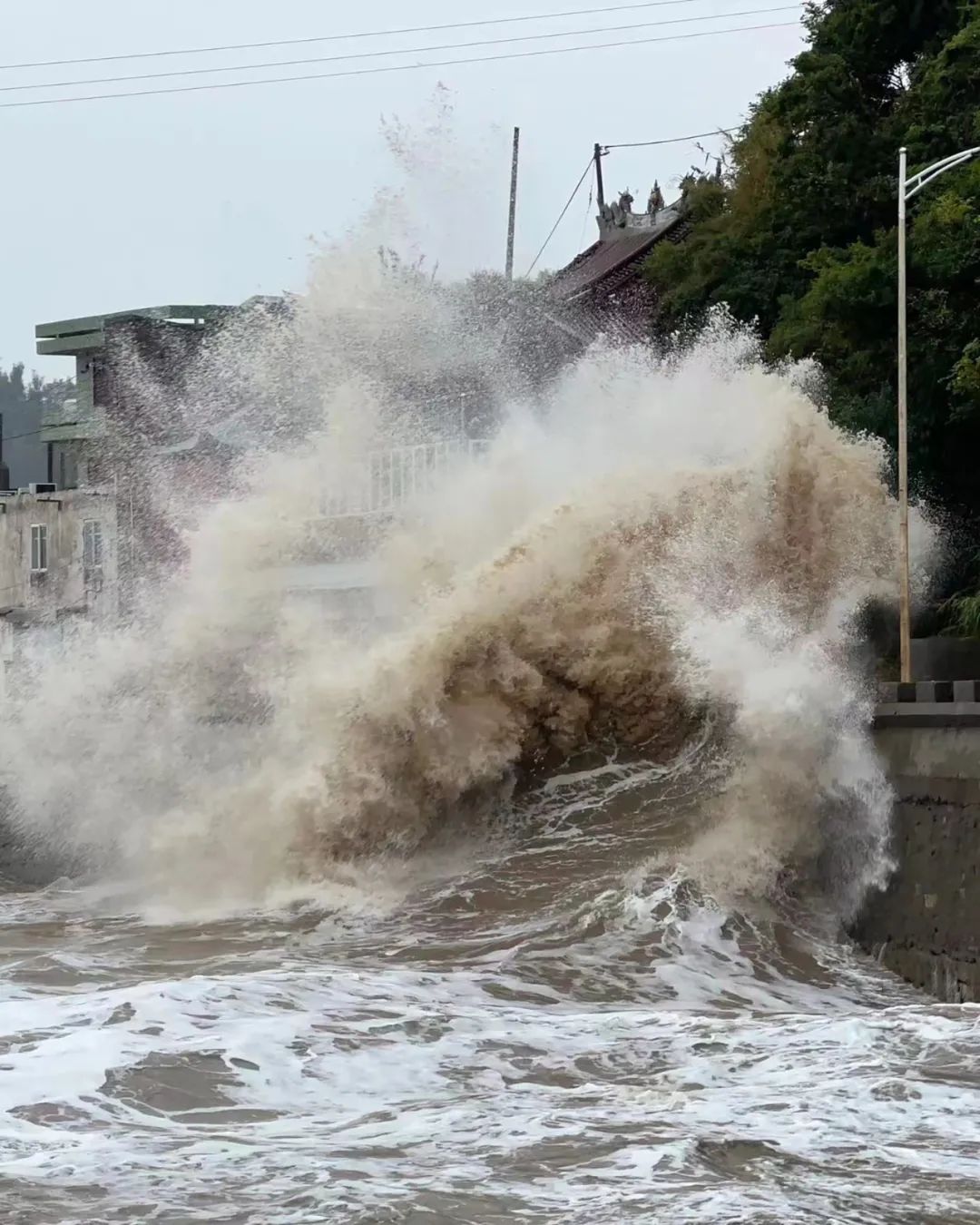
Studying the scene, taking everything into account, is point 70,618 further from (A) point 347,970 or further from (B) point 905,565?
(A) point 347,970

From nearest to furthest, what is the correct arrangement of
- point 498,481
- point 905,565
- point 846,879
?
point 846,879 < point 905,565 < point 498,481

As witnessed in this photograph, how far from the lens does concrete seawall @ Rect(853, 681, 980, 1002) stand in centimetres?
1466

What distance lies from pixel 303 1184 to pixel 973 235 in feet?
65.1

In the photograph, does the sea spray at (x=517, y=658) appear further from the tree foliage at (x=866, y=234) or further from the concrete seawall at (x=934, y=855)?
the tree foliage at (x=866, y=234)

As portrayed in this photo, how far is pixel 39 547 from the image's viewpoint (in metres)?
45.0

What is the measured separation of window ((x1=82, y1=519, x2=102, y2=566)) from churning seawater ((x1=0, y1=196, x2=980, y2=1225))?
41.9 feet

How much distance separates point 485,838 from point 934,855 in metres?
4.38

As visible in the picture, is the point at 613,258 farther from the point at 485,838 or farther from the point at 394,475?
the point at 485,838

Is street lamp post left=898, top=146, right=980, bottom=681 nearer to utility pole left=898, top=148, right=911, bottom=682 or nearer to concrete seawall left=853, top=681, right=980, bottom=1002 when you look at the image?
utility pole left=898, top=148, right=911, bottom=682

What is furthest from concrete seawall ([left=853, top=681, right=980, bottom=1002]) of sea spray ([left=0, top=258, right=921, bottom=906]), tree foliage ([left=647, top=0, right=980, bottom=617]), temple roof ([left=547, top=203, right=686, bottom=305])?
temple roof ([left=547, top=203, right=686, bottom=305])

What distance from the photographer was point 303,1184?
8445mm

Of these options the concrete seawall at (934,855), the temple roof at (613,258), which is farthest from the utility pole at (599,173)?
the concrete seawall at (934,855)

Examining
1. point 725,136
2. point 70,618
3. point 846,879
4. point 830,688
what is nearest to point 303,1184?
point 846,879

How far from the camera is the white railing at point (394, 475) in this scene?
24.0 meters
